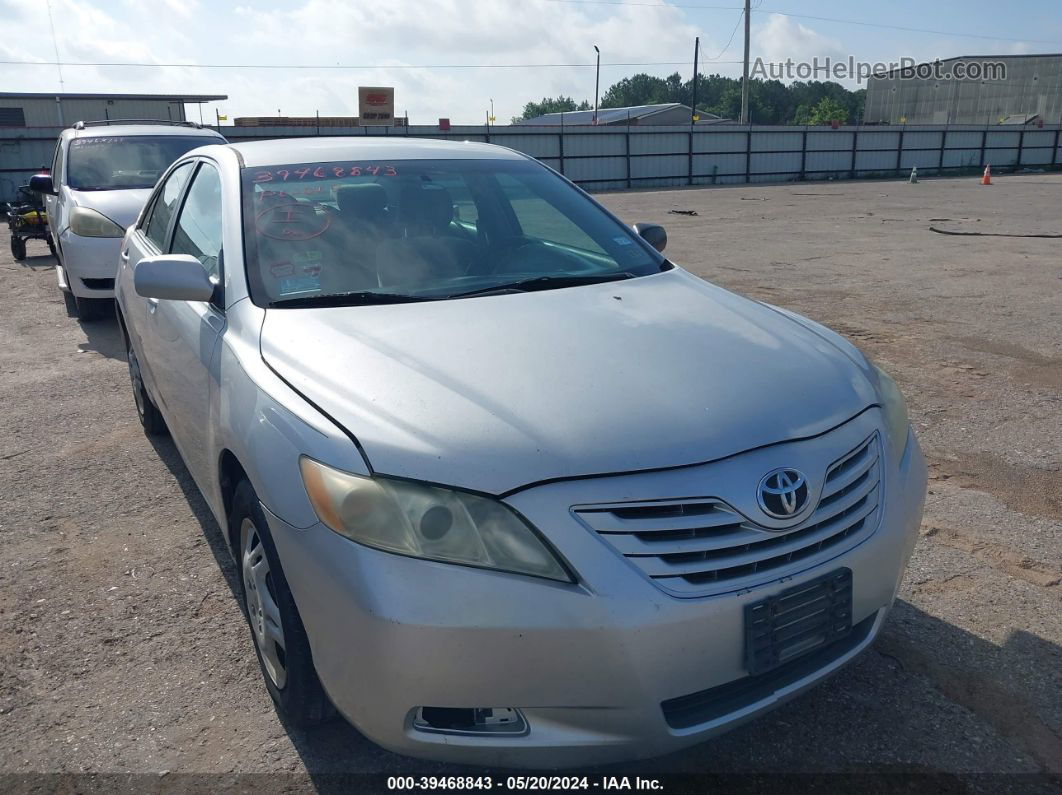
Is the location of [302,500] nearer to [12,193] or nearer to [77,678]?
[77,678]

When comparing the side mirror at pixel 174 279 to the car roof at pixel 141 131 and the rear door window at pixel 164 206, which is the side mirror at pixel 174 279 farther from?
the car roof at pixel 141 131

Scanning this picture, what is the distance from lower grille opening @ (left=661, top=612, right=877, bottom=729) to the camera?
78.0 inches

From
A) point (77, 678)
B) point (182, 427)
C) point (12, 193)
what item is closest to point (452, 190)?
point (182, 427)

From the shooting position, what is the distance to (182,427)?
341 centimetres

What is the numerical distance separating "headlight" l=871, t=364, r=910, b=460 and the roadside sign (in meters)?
36.4

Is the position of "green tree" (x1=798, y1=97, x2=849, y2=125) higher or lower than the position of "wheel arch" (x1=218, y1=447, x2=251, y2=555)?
higher

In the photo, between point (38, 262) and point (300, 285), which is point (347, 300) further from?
point (38, 262)

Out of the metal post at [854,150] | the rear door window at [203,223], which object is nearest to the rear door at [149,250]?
the rear door window at [203,223]

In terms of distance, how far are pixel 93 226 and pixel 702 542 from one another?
7432 mm

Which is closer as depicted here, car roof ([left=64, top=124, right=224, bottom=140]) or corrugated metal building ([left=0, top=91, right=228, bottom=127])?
car roof ([left=64, top=124, right=224, bottom=140])

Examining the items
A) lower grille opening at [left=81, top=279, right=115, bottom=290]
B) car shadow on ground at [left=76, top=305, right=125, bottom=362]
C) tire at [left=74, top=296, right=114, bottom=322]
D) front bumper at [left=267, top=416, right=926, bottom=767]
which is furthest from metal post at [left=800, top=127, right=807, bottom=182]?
front bumper at [left=267, top=416, right=926, bottom=767]

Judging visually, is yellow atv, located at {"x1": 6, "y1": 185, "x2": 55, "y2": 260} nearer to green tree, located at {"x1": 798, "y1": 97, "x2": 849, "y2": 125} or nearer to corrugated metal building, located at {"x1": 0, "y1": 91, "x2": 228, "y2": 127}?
corrugated metal building, located at {"x1": 0, "y1": 91, "x2": 228, "y2": 127}

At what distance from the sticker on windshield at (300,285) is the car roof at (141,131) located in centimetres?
716

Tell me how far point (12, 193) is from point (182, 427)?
25176 mm
